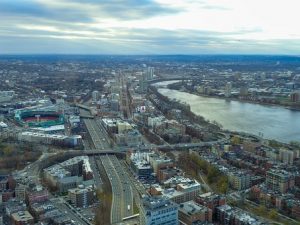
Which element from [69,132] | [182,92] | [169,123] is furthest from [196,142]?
[182,92]

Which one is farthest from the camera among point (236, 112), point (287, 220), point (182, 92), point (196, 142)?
point (182, 92)

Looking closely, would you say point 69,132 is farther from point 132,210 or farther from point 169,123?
point 132,210

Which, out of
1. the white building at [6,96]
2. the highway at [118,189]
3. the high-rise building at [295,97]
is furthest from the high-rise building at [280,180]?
the white building at [6,96]

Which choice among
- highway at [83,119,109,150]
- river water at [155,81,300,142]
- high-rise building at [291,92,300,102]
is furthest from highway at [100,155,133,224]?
high-rise building at [291,92,300,102]

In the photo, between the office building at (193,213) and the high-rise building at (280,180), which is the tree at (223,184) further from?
the office building at (193,213)

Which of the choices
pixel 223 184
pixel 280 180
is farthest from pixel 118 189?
pixel 280 180

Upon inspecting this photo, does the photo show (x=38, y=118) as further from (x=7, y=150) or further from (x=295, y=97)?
(x=295, y=97)
